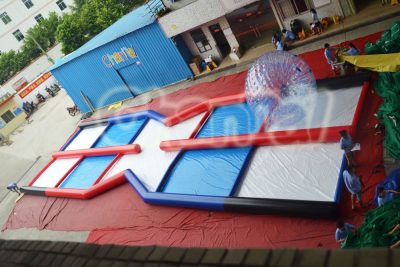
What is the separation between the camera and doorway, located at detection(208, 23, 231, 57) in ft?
60.6

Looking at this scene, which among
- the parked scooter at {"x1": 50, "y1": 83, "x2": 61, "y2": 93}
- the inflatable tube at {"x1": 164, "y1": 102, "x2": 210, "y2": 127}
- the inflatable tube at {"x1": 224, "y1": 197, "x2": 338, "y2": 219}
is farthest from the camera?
the parked scooter at {"x1": 50, "y1": 83, "x2": 61, "y2": 93}

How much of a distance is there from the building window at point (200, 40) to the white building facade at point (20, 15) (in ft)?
102

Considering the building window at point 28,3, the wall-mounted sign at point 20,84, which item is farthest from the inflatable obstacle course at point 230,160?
the building window at point 28,3

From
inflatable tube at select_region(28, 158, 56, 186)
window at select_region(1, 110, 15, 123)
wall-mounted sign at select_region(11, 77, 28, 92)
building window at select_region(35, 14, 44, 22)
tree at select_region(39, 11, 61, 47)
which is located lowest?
inflatable tube at select_region(28, 158, 56, 186)

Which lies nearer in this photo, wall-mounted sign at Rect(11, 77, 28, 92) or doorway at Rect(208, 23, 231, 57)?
doorway at Rect(208, 23, 231, 57)

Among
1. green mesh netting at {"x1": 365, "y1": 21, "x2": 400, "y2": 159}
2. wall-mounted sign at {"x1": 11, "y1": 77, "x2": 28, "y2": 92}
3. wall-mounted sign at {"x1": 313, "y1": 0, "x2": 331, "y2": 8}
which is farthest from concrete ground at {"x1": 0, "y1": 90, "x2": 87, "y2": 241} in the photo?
wall-mounted sign at {"x1": 313, "y1": 0, "x2": 331, "y2": 8}

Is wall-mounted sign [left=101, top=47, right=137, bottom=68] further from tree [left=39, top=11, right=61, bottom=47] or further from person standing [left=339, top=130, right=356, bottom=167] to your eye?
tree [left=39, top=11, right=61, bottom=47]

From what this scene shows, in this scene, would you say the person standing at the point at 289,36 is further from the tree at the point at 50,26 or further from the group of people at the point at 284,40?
the tree at the point at 50,26

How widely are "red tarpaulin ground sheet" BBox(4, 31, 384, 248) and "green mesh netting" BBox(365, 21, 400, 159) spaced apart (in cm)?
43

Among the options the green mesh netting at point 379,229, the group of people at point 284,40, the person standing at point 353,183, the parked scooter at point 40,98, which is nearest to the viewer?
the green mesh netting at point 379,229

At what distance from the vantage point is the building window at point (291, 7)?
16.1 meters

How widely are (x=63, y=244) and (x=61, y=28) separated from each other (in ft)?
98.9

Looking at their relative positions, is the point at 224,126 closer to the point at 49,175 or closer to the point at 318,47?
the point at 318,47

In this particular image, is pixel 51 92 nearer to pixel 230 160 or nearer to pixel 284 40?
pixel 284 40
